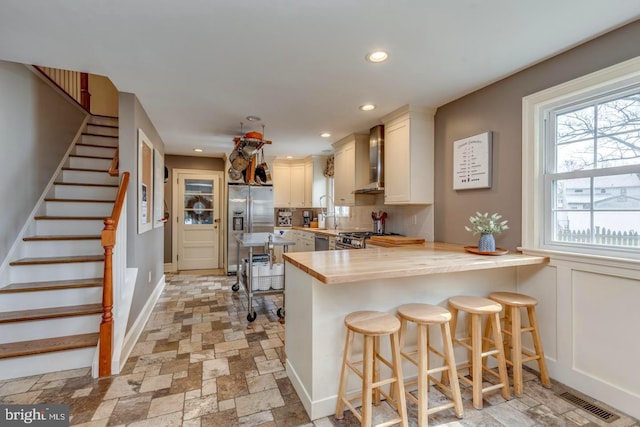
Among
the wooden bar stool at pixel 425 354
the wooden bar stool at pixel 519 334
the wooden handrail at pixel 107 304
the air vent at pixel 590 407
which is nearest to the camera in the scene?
the wooden bar stool at pixel 425 354

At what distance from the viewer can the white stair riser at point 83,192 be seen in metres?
3.37

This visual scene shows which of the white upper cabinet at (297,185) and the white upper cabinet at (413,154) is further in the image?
the white upper cabinet at (297,185)

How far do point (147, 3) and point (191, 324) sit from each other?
292 cm

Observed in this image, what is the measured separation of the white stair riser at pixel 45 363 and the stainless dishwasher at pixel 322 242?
10.4ft

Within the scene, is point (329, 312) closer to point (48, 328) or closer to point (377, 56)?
point (377, 56)

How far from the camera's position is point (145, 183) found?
10.7 ft

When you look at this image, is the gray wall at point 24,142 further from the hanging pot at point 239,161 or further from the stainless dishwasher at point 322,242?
the stainless dishwasher at point 322,242

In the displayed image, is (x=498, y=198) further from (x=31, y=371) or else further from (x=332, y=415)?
(x=31, y=371)

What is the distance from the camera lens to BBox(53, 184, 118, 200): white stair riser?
337 cm

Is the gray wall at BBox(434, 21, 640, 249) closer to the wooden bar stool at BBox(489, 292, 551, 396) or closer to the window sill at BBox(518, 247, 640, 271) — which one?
the window sill at BBox(518, 247, 640, 271)

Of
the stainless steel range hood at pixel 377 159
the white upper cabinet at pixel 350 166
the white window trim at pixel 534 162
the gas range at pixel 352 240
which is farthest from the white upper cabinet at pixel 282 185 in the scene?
the white window trim at pixel 534 162

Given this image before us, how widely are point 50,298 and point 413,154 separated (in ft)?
12.0

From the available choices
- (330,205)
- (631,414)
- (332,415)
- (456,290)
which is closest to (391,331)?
(332,415)

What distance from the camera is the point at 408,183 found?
3.29 m
